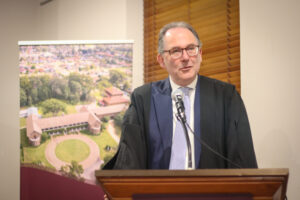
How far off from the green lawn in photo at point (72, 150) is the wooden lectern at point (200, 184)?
2081mm

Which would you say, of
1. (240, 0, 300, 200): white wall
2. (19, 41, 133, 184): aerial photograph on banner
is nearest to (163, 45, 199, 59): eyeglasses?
(240, 0, 300, 200): white wall

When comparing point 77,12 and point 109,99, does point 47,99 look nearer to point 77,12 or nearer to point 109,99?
point 109,99

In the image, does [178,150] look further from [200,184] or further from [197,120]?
[200,184]

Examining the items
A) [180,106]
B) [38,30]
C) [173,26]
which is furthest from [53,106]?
[180,106]

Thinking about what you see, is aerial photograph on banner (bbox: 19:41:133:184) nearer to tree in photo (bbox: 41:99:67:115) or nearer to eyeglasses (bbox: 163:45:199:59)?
tree in photo (bbox: 41:99:67:115)

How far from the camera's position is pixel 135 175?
3.93ft

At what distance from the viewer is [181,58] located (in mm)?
2055

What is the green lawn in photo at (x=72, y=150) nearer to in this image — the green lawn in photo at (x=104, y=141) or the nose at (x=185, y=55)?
the green lawn in photo at (x=104, y=141)

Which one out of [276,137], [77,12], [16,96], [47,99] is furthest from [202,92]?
[16,96]

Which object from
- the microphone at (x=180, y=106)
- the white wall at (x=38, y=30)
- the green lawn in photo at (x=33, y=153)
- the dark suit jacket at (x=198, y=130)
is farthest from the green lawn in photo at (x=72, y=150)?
the microphone at (x=180, y=106)

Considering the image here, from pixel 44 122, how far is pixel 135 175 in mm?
2261

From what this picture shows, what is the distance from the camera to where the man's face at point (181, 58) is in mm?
2055

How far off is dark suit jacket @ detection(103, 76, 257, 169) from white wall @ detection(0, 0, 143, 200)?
1718 mm

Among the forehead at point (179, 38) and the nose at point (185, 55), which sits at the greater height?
the forehead at point (179, 38)
